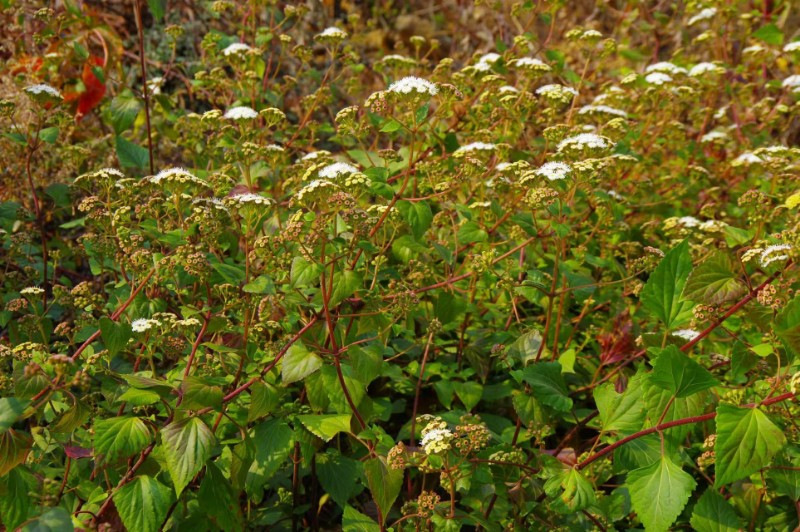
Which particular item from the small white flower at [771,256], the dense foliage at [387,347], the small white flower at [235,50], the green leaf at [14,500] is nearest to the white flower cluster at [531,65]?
the dense foliage at [387,347]

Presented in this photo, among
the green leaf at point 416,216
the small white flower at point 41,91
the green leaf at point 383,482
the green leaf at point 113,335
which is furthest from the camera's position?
the small white flower at point 41,91

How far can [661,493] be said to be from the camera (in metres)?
1.84

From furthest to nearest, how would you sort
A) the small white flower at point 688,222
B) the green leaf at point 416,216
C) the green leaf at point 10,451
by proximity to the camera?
the small white flower at point 688,222 < the green leaf at point 416,216 < the green leaf at point 10,451

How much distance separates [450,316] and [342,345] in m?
0.63

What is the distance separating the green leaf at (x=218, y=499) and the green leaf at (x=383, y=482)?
0.47 meters

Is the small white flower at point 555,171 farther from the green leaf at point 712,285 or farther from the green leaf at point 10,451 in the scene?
the green leaf at point 10,451

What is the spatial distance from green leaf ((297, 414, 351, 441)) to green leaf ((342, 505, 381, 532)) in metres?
0.28

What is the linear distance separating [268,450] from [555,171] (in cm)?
138

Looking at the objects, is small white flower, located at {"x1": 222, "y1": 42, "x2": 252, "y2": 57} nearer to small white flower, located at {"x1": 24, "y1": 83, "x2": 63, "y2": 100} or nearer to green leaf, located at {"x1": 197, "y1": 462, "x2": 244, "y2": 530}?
small white flower, located at {"x1": 24, "y1": 83, "x2": 63, "y2": 100}

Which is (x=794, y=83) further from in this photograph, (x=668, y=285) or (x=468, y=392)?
(x=468, y=392)

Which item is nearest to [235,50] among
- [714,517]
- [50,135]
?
[50,135]

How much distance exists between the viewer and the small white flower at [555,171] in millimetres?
2391

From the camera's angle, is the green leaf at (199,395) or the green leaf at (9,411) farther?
the green leaf at (199,395)

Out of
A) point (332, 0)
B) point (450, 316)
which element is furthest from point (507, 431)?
point (332, 0)
